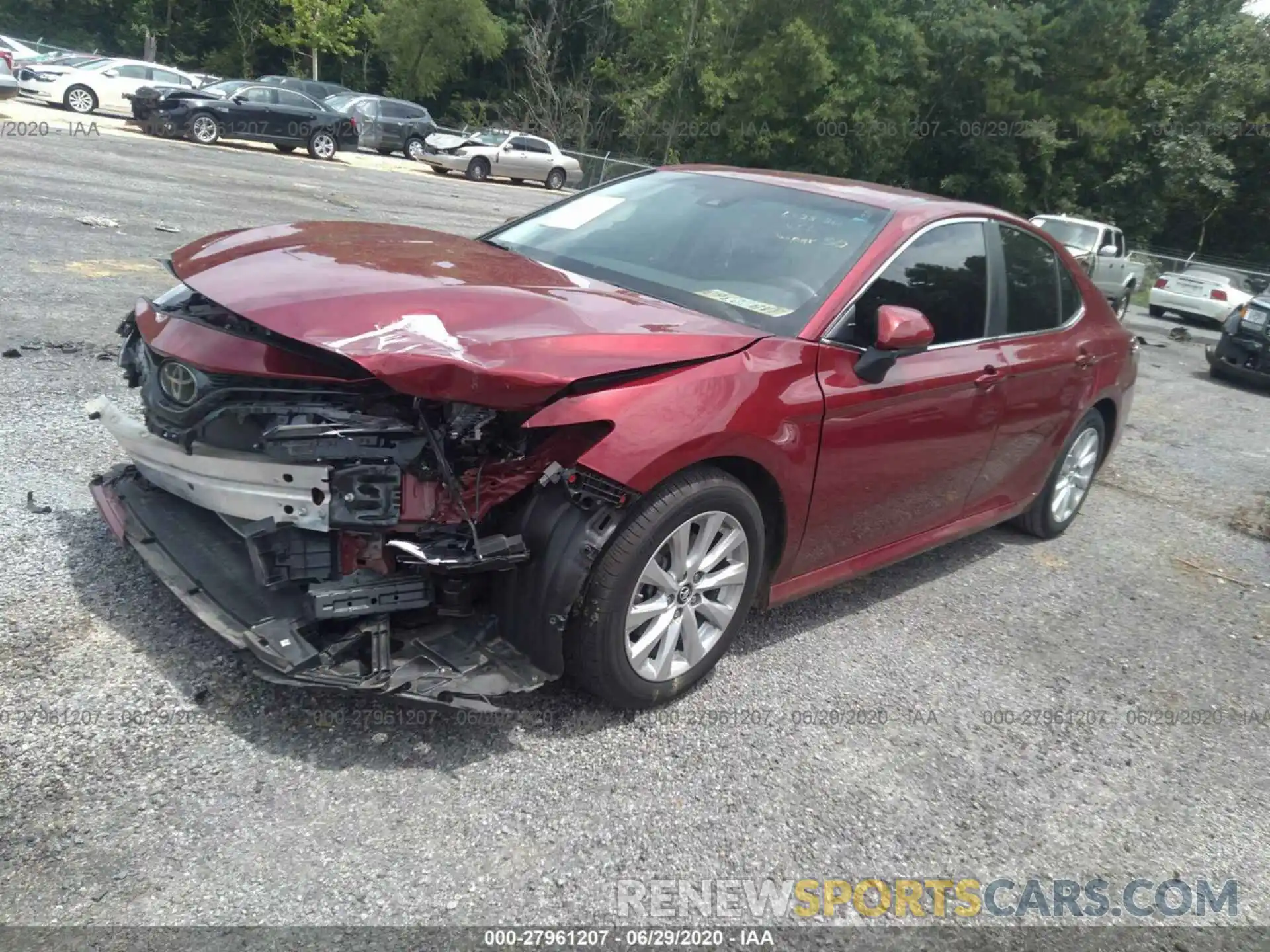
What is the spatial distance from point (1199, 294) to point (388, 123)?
22193 mm

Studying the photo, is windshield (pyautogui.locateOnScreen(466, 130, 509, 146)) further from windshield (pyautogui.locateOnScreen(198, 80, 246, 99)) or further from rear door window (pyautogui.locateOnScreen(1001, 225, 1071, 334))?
rear door window (pyautogui.locateOnScreen(1001, 225, 1071, 334))

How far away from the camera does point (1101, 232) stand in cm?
1948

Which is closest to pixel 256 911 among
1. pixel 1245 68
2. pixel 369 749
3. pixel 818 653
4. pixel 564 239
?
pixel 369 749

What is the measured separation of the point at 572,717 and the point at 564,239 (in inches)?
83.2

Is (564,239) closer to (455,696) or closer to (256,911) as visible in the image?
(455,696)

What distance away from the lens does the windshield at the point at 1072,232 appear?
19.1 m

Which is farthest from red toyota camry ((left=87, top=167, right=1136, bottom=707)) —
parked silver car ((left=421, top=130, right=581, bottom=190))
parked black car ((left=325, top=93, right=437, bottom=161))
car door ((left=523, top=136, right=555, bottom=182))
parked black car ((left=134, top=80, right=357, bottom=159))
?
parked black car ((left=325, top=93, right=437, bottom=161))

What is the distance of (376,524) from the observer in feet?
9.38

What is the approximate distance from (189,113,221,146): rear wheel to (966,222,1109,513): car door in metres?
20.9

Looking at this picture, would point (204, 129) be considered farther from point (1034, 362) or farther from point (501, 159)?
point (1034, 362)

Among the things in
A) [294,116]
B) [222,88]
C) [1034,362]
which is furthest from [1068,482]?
[222,88]

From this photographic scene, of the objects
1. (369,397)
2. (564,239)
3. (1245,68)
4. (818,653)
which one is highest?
(1245,68)

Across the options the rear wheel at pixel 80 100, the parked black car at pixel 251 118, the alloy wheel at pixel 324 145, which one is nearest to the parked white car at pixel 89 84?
the rear wheel at pixel 80 100

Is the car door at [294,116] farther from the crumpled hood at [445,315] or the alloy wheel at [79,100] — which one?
the crumpled hood at [445,315]
